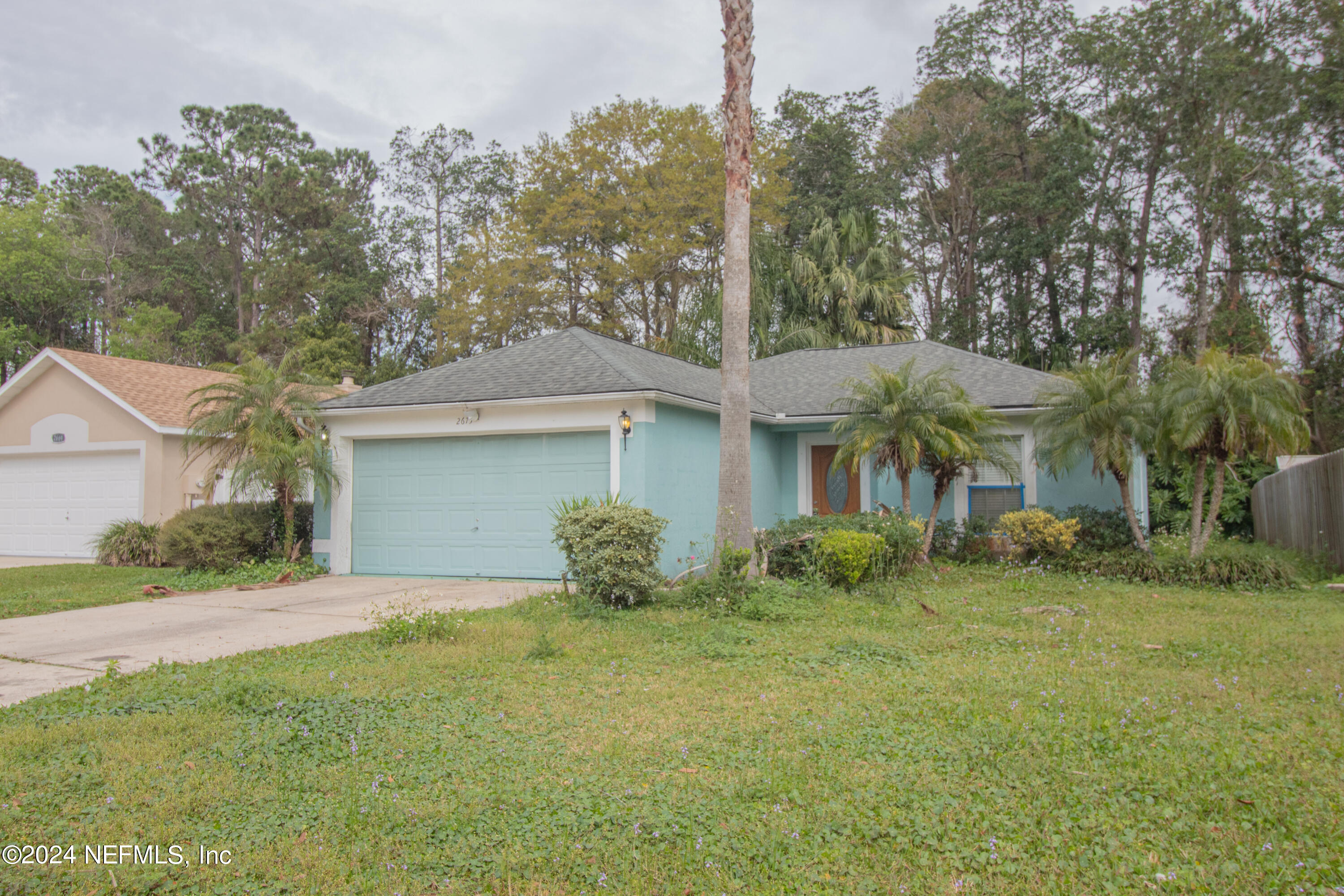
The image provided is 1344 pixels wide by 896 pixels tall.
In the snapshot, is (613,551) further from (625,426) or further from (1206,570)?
(1206,570)

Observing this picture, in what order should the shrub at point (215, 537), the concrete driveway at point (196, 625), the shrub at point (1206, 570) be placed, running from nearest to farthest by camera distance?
the concrete driveway at point (196, 625) → the shrub at point (1206, 570) → the shrub at point (215, 537)

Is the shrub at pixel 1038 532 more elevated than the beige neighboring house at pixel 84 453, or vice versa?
the beige neighboring house at pixel 84 453

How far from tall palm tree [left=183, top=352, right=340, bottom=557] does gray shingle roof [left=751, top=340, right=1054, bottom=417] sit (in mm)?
7600

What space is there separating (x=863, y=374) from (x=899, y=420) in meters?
4.47

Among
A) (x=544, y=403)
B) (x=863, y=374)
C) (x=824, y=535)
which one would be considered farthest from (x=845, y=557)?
(x=863, y=374)

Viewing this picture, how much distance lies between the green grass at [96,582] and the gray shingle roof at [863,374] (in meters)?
8.55

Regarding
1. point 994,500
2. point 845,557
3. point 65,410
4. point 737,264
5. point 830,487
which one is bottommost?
point 845,557

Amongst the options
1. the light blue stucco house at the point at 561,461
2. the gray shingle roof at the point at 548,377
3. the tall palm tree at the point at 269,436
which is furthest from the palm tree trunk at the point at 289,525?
the gray shingle roof at the point at 548,377

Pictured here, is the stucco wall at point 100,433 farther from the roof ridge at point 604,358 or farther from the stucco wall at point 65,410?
the roof ridge at point 604,358

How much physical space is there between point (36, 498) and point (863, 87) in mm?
28766

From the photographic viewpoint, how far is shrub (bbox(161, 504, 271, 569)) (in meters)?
12.2

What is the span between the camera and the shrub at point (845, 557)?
9.76 meters

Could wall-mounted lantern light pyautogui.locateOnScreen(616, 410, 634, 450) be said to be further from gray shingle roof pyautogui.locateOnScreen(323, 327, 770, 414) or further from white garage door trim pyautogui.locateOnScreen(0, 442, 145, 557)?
white garage door trim pyautogui.locateOnScreen(0, 442, 145, 557)

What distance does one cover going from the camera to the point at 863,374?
1570 centimetres
